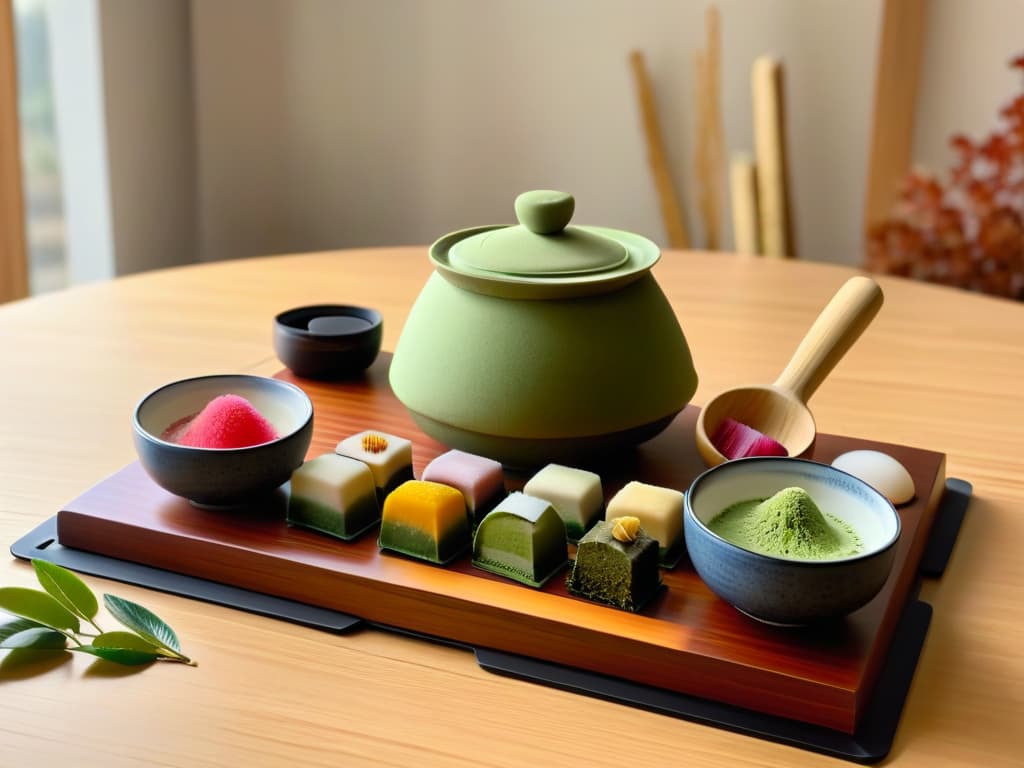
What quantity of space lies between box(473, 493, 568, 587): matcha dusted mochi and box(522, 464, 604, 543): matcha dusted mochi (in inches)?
1.0

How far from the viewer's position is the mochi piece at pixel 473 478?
2.62 ft

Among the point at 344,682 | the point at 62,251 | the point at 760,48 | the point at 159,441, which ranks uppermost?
the point at 760,48

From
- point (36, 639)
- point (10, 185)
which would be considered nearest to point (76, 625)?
point (36, 639)

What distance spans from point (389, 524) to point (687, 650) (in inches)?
9.0

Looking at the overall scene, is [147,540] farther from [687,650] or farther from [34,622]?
[687,650]

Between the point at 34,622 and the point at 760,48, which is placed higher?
the point at 760,48

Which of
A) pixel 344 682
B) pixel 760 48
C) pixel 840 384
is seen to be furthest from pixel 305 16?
pixel 344 682

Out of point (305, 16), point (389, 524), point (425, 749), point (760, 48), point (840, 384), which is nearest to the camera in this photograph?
point (425, 749)

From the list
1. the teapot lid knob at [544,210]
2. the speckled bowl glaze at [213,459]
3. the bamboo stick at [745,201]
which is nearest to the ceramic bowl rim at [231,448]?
the speckled bowl glaze at [213,459]

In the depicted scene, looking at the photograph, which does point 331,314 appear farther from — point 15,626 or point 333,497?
point 15,626

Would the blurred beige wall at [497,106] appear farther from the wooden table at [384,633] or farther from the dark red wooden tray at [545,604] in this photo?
the dark red wooden tray at [545,604]

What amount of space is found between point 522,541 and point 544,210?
0.28m

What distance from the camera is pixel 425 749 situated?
0.62 m

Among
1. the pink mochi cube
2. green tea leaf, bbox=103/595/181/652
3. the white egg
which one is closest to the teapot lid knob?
the pink mochi cube
